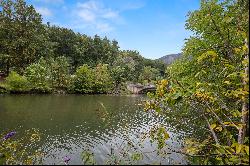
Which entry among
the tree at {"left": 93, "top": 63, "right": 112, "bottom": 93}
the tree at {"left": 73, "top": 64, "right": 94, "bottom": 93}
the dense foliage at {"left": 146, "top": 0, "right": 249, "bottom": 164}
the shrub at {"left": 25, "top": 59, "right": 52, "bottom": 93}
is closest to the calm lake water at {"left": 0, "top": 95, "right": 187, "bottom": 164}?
the dense foliage at {"left": 146, "top": 0, "right": 249, "bottom": 164}

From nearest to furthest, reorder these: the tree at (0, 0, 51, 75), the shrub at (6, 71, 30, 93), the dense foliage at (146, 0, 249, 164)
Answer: the dense foliage at (146, 0, 249, 164), the shrub at (6, 71, 30, 93), the tree at (0, 0, 51, 75)

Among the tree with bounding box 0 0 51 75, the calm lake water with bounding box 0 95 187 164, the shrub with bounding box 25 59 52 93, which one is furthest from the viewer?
the tree with bounding box 0 0 51 75

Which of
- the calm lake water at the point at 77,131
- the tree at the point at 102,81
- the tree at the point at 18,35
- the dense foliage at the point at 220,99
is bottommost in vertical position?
the calm lake water at the point at 77,131

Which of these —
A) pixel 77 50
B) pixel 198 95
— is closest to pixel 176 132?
pixel 198 95

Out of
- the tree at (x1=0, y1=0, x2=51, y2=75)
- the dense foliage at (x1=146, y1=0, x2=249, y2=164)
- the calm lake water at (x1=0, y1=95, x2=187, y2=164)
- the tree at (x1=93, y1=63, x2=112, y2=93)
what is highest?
the tree at (x1=0, y1=0, x2=51, y2=75)

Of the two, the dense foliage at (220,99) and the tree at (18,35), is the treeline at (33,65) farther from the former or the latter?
the dense foliage at (220,99)

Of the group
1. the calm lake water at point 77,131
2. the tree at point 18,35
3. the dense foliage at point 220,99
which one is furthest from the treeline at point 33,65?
the dense foliage at point 220,99

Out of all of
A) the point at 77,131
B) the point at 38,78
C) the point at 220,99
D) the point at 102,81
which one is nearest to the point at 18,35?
the point at 38,78

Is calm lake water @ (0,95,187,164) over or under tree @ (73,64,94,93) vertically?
under

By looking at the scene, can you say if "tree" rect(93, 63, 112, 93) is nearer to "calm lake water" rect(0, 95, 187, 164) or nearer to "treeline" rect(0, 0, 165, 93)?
"treeline" rect(0, 0, 165, 93)

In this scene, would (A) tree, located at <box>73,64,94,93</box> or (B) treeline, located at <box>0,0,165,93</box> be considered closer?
(B) treeline, located at <box>0,0,165,93</box>

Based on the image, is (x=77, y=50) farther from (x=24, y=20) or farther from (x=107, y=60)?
(x=24, y=20)

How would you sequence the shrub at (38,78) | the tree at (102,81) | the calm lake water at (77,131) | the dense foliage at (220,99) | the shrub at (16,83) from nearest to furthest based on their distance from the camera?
the dense foliage at (220,99), the calm lake water at (77,131), the shrub at (16,83), the shrub at (38,78), the tree at (102,81)

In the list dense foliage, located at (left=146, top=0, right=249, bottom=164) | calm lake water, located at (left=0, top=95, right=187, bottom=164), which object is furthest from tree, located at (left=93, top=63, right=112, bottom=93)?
dense foliage, located at (left=146, top=0, right=249, bottom=164)
